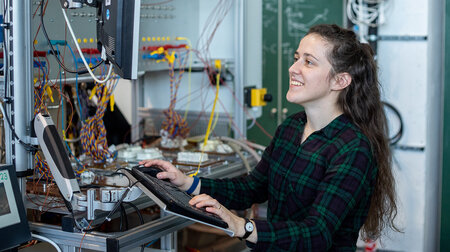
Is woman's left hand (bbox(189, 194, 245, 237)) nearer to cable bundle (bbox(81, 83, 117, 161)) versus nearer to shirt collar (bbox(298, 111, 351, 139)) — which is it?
shirt collar (bbox(298, 111, 351, 139))

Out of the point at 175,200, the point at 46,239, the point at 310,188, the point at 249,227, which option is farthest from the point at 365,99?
the point at 46,239

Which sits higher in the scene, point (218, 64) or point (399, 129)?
point (218, 64)

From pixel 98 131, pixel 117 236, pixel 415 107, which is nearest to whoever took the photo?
pixel 117 236

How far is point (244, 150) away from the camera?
2787mm

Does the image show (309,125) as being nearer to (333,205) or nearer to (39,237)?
(333,205)

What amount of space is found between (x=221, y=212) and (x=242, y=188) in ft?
1.58

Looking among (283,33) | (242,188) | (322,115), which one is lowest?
(242,188)

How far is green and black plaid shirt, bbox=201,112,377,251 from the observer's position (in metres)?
1.59

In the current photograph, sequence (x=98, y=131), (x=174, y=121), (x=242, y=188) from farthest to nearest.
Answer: (x=174, y=121) < (x=98, y=131) < (x=242, y=188)

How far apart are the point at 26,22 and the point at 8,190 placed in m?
0.50

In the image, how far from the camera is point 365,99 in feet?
6.12

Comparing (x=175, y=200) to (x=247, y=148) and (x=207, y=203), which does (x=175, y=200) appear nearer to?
(x=207, y=203)

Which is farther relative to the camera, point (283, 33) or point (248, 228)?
point (283, 33)

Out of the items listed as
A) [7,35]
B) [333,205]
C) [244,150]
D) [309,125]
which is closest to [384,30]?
[244,150]
